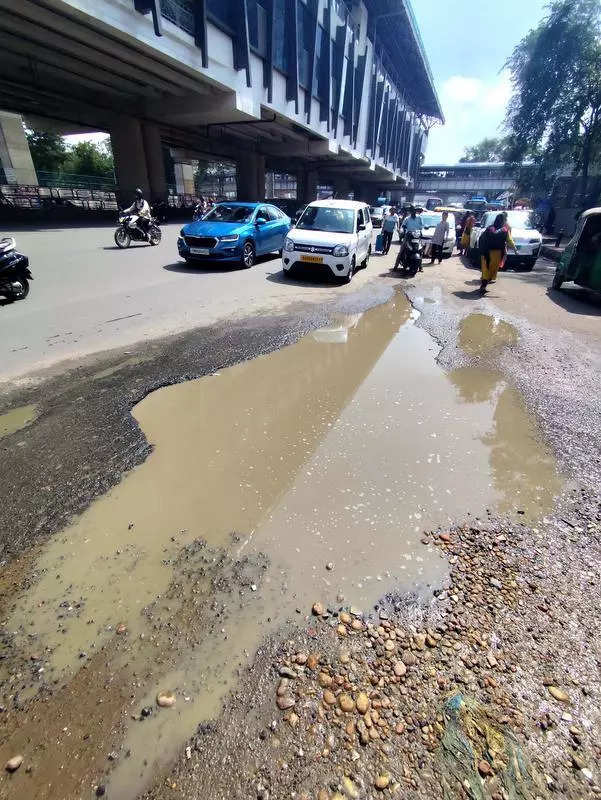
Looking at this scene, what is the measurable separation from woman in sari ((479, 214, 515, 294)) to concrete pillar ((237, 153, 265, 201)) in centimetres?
2634

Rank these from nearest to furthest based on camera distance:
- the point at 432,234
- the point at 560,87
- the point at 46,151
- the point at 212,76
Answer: the point at 432,234, the point at 212,76, the point at 560,87, the point at 46,151

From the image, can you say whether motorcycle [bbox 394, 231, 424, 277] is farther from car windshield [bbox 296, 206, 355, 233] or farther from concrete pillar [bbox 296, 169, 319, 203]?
concrete pillar [bbox 296, 169, 319, 203]

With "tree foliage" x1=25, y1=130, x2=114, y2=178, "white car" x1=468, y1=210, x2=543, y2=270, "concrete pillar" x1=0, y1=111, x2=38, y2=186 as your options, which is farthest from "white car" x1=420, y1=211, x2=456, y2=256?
"tree foliage" x1=25, y1=130, x2=114, y2=178

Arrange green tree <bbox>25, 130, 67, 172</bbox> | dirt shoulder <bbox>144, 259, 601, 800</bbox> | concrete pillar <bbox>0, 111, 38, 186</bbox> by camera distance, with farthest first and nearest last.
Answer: green tree <bbox>25, 130, 67, 172</bbox> < concrete pillar <bbox>0, 111, 38, 186</bbox> < dirt shoulder <bbox>144, 259, 601, 800</bbox>

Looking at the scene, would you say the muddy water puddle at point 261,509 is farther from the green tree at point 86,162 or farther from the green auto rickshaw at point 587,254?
the green tree at point 86,162

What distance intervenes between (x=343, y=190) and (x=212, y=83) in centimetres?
3479

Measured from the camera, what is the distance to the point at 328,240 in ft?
30.3

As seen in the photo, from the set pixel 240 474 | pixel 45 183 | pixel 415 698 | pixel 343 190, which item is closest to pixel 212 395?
pixel 240 474

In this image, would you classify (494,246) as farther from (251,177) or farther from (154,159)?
(251,177)

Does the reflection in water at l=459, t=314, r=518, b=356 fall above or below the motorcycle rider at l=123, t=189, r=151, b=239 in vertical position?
below

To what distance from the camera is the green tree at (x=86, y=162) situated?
50.8 metres

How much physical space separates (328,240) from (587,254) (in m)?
5.87

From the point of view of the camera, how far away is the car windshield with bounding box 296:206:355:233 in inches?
390

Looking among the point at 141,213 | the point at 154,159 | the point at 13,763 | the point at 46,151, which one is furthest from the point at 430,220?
the point at 46,151
